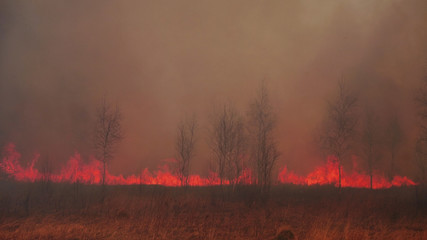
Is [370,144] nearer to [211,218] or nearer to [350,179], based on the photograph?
[350,179]

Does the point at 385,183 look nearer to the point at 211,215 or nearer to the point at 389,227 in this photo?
the point at 389,227

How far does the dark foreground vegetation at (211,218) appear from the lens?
34.0ft

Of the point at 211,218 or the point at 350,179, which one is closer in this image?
the point at 211,218

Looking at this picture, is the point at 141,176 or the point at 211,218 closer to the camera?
the point at 211,218

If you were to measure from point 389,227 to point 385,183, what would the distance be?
22.6 metres

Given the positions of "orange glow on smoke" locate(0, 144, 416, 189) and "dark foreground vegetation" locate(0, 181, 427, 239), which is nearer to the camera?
"dark foreground vegetation" locate(0, 181, 427, 239)

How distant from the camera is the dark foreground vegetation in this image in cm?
1037

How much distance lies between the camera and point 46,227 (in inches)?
442

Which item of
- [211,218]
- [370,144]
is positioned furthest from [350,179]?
[211,218]

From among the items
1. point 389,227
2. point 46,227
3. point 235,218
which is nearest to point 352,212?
point 389,227

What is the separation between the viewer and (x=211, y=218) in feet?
44.4

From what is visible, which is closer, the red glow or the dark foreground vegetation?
the dark foreground vegetation

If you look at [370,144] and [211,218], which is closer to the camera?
[211,218]

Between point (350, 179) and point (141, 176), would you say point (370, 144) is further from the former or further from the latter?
point (141, 176)
